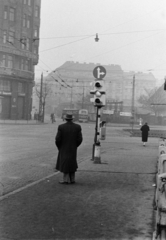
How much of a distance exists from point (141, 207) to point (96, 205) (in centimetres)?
77

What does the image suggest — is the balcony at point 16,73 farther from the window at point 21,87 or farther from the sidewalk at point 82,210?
the sidewalk at point 82,210

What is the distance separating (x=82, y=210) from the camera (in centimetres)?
571

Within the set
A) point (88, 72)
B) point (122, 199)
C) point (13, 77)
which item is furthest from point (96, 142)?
point (88, 72)

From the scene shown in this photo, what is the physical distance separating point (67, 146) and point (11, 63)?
44.6 m

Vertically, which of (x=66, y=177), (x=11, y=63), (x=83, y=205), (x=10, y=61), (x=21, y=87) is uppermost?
(x=10, y=61)

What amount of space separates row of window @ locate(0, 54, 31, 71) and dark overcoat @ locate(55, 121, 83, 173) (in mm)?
42984

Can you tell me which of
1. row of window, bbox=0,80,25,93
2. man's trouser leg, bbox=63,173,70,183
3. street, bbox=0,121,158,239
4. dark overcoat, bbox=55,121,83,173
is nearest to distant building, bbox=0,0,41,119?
row of window, bbox=0,80,25,93

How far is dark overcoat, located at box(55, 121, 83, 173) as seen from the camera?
7844 millimetres

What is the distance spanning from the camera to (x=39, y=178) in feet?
28.9

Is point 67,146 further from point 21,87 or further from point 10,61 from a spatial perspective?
point 21,87

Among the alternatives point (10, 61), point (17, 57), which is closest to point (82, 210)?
point (10, 61)

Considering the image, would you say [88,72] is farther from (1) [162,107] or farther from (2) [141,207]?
(2) [141,207]

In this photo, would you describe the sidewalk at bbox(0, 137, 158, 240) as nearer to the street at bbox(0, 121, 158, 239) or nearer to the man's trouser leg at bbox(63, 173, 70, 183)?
Result: the street at bbox(0, 121, 158, 239)

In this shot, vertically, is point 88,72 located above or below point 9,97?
above
